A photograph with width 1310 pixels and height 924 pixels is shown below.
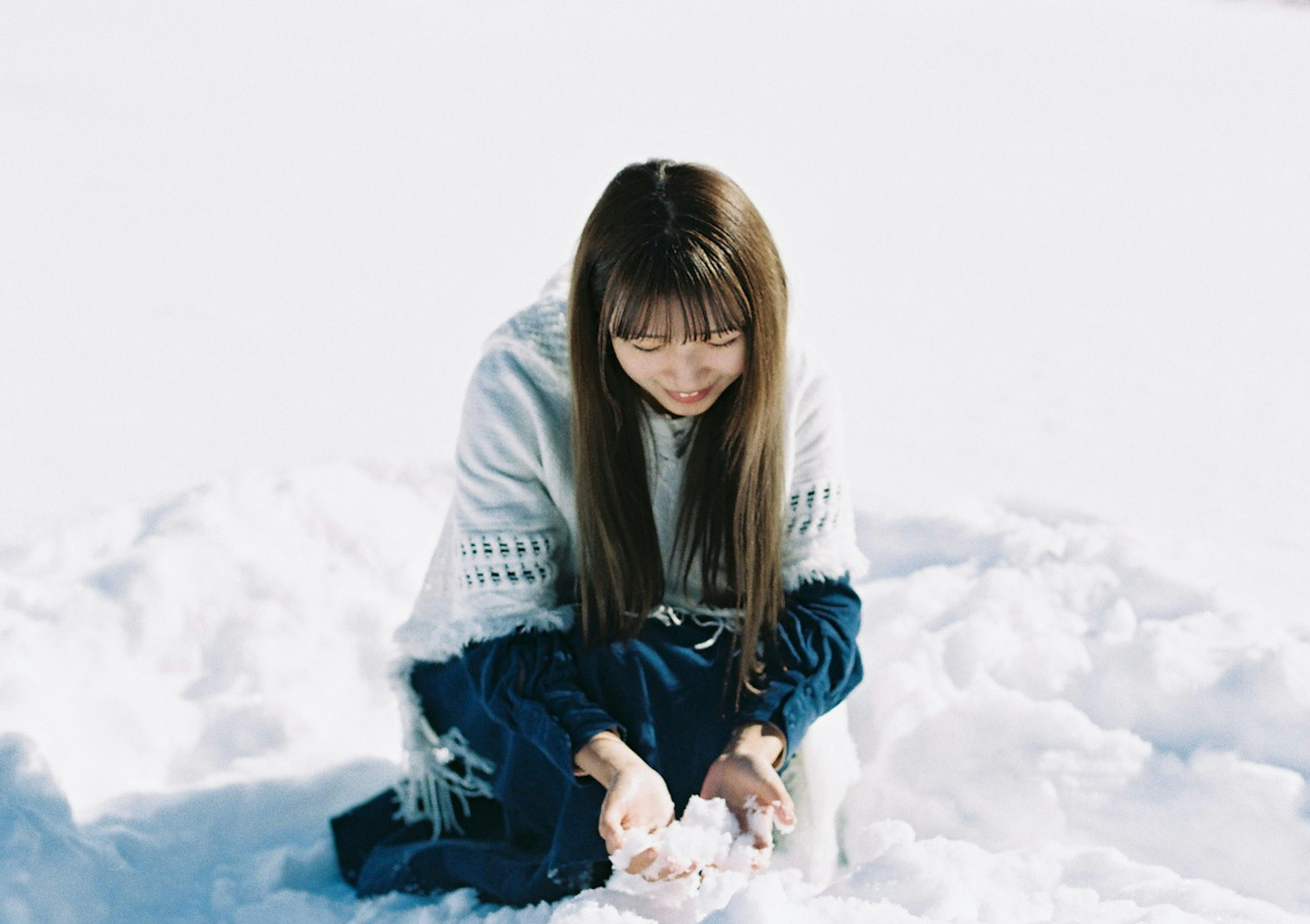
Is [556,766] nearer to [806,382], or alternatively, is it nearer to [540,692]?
[540,692]

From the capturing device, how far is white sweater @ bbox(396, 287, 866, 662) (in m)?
1.74

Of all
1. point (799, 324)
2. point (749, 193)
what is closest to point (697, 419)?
point (799, 324)

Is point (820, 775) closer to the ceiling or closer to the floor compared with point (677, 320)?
closer to the floor

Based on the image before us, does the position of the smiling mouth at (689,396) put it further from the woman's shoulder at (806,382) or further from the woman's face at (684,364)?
the woman's shoulder at (806,382)

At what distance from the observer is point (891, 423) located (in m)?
3.65

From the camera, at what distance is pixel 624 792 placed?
154 centimetres

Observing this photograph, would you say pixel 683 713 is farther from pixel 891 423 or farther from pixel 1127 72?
pixel 1127 72

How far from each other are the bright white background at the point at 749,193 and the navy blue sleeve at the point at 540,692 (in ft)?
4.63

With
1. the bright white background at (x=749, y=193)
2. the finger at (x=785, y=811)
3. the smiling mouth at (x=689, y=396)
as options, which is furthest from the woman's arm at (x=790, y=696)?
the bright white background at (x=749, y=193)

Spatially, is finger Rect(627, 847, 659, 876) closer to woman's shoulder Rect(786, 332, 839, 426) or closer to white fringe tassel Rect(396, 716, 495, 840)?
white fringe tassel Rect(396, 716, 495, 840)

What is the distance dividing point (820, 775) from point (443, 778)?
55 centimetres

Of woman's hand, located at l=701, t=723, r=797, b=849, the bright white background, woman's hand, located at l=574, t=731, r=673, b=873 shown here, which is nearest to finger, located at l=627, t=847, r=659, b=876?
woman's hand, located at l=574, t=731, r=673, b=873

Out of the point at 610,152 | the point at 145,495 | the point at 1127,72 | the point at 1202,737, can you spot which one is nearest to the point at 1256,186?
the point at 1127,72

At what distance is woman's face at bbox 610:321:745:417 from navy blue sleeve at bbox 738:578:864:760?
1.10ft
